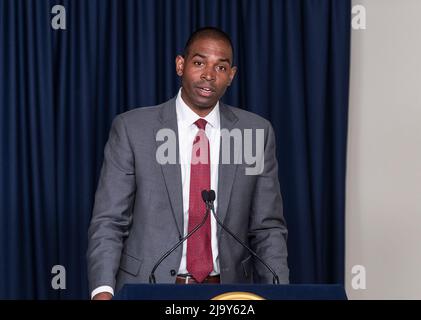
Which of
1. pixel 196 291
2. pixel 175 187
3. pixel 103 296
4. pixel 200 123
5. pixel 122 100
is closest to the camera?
pixel 196 291

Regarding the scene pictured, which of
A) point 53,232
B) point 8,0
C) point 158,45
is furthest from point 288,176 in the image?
point 8,0

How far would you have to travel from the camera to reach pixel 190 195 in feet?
8.99

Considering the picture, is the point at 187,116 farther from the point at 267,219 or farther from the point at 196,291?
the point at 196,291

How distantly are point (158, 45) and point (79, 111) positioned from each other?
1.43 feet

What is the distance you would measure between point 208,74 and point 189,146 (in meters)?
0.25

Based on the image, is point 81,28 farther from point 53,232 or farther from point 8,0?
point 53,232

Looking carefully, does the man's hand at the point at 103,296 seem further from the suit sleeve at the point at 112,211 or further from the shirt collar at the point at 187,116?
the shirt collar at the point at 187,116

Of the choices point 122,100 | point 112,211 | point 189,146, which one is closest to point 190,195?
point 189,146

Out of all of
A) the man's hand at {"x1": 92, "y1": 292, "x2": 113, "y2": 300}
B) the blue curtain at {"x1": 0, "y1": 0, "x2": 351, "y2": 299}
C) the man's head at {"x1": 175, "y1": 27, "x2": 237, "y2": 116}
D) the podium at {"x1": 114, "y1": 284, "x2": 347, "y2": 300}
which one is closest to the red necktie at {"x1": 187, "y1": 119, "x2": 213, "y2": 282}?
the man's head at {"x1": 175, "y1": 27, "x2": 237, "y2": 116}

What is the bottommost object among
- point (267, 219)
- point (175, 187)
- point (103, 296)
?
point (103, 296)

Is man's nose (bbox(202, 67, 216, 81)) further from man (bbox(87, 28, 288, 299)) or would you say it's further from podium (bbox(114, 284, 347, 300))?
podium (bbox(114, 284, 347, 300))

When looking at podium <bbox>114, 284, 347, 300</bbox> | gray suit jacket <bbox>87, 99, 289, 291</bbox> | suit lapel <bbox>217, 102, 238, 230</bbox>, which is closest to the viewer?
podium <bbox>114, 284, 347, 300</bbox>

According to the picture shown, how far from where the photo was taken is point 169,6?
346cm

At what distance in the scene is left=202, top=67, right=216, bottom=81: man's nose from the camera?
2.76 meters
